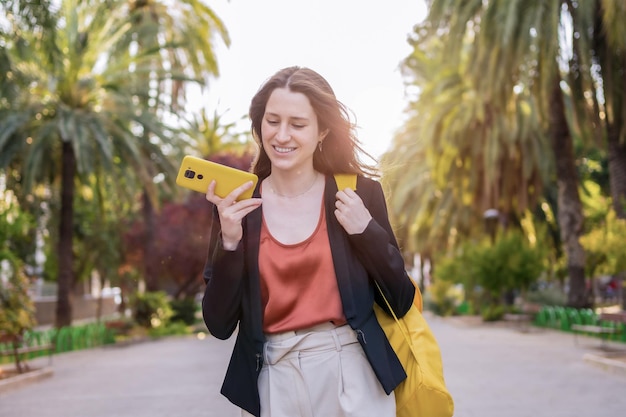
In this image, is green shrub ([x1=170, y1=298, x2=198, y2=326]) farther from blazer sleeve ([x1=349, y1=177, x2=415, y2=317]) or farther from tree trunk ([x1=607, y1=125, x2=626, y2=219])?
blazer sleeve ([x1=349, y1=177, x2=415, y2=317])

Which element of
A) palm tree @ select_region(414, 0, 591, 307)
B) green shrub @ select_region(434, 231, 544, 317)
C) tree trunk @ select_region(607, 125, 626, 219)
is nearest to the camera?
palm tree @ select_region(414, 0, 591, 307)

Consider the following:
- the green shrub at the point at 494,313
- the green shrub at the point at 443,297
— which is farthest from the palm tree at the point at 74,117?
the green shrub at the point at 443,297

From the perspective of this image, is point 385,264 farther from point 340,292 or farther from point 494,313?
point 494,313

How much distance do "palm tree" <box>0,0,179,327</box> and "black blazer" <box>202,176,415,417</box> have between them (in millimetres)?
18554

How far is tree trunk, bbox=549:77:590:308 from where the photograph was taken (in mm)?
22719

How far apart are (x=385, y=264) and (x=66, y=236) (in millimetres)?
21488

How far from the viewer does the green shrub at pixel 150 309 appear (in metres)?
27.8

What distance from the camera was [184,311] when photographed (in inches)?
1268

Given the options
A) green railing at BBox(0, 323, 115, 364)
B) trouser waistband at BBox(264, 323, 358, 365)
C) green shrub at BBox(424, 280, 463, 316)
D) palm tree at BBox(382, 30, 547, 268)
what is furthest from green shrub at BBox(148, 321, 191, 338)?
trouser waistband at BBox(264, 323, 358, 365)

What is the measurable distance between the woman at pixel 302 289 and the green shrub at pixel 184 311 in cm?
2944

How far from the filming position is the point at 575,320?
898 inches

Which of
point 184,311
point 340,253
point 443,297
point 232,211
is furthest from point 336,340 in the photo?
point 443,297

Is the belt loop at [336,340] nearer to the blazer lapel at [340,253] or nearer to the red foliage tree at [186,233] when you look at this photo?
the blazer lapel at [340,253]

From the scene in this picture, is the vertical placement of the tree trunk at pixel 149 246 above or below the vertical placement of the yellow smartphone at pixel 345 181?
above
